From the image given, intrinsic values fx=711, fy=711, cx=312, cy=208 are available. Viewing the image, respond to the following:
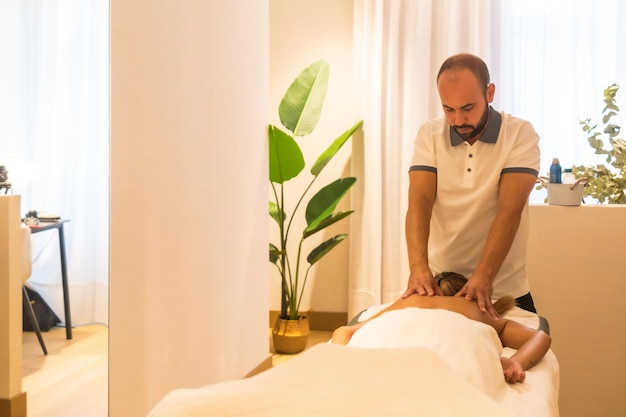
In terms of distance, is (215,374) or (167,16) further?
(215,374)

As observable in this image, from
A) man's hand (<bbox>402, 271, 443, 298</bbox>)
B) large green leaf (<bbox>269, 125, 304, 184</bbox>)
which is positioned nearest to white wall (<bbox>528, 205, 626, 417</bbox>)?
man's hand (<bbox>402, 271, 443, 298</bbox>)

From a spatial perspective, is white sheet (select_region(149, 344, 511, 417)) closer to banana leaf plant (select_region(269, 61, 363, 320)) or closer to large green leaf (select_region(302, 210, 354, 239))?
A: banana leaf plant (select_region(269, 61, 363, 320))

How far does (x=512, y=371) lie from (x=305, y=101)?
2.73 metres

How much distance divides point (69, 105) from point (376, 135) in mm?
2717

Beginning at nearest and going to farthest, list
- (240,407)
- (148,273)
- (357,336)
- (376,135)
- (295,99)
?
(240,407)
(357,336)
(148,273)
(295,99)
(376,135)

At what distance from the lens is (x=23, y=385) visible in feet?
5.58

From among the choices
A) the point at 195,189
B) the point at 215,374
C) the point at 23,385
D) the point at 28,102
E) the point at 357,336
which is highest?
the point at 28,102

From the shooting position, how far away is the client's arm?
1566 millimetres

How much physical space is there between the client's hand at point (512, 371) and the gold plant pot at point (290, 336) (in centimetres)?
256

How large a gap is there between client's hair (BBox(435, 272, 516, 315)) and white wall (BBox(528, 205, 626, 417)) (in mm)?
723

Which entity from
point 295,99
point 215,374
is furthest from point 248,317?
point 295,99

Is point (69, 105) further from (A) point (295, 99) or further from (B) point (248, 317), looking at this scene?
(A) point (295, 99)

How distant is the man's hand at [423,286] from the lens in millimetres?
1972

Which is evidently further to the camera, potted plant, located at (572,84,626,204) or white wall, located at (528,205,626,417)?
potted plant, located at (572,84,626,204)
